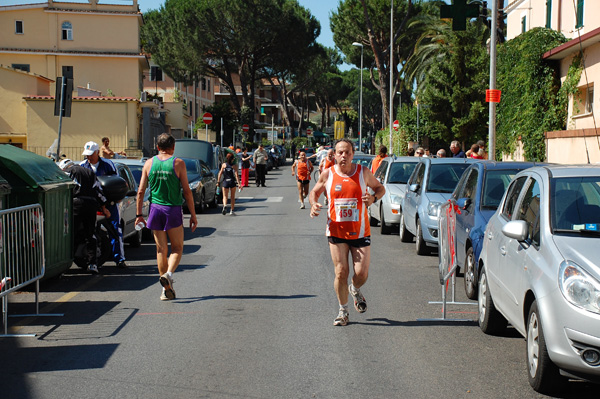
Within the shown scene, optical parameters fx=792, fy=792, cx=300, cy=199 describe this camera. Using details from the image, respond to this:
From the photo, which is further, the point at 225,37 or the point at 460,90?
the point at 225,37

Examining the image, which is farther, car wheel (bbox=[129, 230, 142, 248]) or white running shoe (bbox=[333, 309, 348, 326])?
car wheel (bbox=[129, 230, 142, 248])

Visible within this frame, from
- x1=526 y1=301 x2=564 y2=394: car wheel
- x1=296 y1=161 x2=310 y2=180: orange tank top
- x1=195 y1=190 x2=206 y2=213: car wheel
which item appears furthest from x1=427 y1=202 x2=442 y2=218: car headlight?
x1=296 y1=161 x2=310 y2=180: orange tank top

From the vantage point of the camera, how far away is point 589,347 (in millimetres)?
4879

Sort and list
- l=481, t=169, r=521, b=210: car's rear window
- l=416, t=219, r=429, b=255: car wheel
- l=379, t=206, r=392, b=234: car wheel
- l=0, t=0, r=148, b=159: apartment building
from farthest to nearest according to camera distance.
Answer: l=0, t=0, r=148, b=159: apartment building, l=379, t=206, r=392, b=234: car wheel, l=416, t=219, r=429, b=255: car wheel, l=481, t=169, r=521, b=210: car's rear window

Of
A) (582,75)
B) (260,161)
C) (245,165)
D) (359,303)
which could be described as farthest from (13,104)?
(359,303)

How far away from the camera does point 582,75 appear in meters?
21.6

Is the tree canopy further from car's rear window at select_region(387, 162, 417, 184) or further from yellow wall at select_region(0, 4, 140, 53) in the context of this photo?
car's rear window at select_region(387, 162, 417, 184)

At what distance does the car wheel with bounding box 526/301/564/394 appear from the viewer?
5.21 m

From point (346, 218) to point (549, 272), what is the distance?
2.50m

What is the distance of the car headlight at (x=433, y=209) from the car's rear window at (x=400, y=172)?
4144 mm

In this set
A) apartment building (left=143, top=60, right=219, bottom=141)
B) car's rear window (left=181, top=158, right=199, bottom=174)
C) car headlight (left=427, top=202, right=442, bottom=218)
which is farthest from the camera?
apartment building (left=143, top=60, right=219, bottom=141)

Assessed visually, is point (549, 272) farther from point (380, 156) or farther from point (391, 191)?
point (380, 156)

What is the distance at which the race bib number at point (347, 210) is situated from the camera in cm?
741

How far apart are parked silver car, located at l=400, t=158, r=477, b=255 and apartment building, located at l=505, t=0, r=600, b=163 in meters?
5.15
